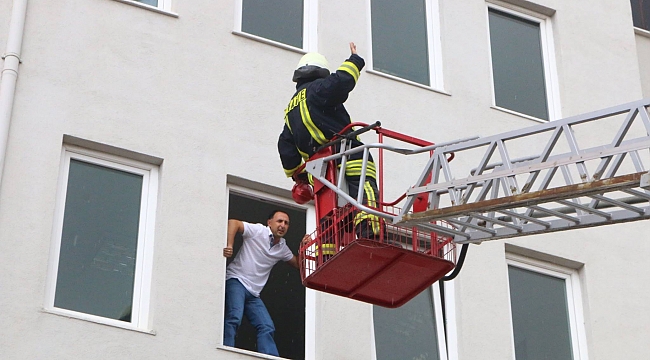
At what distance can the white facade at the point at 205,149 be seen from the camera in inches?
534

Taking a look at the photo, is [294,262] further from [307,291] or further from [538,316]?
[538,316]

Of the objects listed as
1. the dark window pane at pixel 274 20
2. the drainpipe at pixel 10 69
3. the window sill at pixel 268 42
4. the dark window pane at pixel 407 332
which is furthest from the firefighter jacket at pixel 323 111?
the dark window pane at pixel 274 20

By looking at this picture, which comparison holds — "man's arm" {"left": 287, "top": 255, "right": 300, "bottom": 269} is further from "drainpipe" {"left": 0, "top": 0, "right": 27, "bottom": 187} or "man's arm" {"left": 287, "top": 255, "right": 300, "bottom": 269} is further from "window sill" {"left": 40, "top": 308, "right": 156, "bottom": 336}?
"drainpipe" {"left": 0, "top": 0, "right": 27, "bottom": 187}

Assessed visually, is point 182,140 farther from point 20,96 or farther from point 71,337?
point 71,337

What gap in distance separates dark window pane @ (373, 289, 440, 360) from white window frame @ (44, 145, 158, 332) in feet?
8.42

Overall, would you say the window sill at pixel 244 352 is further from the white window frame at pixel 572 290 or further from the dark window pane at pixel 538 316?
the white window frame at pixel 572 290

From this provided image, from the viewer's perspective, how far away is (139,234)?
14266 millimetres

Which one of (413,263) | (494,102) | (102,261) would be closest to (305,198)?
(413,263)

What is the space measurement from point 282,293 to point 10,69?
3572mm

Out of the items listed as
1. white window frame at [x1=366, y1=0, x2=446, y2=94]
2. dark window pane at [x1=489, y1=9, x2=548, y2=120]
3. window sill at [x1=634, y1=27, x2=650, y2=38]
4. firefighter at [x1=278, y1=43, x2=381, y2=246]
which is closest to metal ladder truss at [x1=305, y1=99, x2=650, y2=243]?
firefighter at [x1=278, y1=43, x2=381, y2=246]

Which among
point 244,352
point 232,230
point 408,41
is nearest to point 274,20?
point 408,41

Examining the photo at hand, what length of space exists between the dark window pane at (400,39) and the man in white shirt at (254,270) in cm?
283

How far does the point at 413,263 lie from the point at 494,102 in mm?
6069

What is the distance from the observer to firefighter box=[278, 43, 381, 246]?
11492mm
